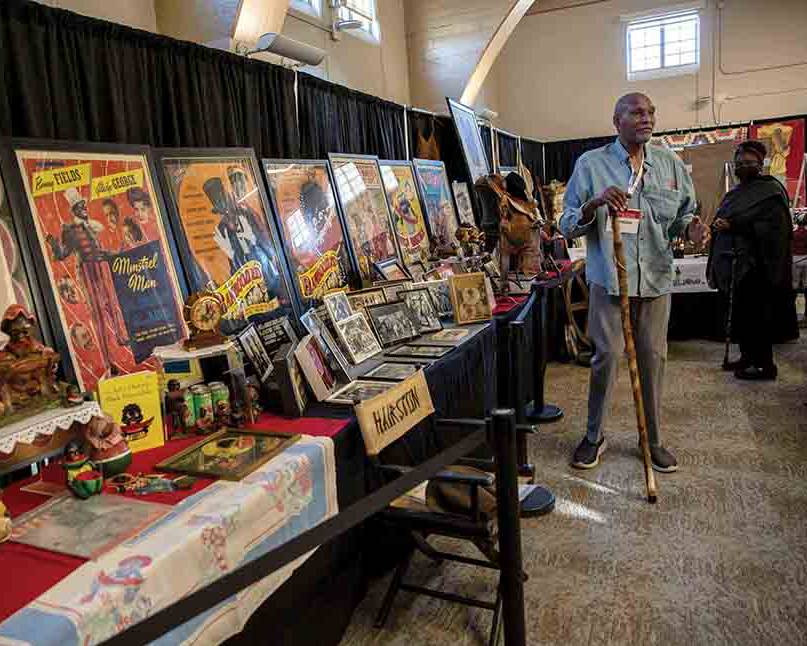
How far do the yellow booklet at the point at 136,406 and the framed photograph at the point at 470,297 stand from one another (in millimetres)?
1578

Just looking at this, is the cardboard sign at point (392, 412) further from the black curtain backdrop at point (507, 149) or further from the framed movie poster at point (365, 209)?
the black curtain backdrop at point (507, 149)

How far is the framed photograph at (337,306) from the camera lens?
84.4 inches

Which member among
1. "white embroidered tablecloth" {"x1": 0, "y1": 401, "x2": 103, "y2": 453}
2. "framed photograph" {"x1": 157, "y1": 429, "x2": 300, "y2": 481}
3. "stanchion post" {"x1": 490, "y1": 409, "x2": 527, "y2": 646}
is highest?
"white embroidered tablecloth" {"x1": 0, "y1": 401, "x2": 103, "y2": 453}

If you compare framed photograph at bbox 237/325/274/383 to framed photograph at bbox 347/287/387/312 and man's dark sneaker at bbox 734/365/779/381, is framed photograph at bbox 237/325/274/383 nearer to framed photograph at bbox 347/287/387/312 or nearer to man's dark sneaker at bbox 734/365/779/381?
framed photograph at bbox 347/287/387/312

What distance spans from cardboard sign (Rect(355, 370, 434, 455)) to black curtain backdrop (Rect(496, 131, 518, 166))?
20.8 ft

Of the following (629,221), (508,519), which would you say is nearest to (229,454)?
(508,519)

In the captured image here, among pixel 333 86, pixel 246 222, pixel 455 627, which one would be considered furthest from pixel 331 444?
pixel 333 86

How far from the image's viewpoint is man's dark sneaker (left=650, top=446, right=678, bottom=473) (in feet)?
9.61

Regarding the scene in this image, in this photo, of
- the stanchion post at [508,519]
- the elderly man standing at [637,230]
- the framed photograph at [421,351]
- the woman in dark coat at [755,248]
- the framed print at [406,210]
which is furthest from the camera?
the woman in dark coat at [755,248]

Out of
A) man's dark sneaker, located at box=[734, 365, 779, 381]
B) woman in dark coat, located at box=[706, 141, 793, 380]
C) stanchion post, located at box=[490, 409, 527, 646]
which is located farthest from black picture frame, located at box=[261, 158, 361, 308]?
man's dark sneaker, located at box=[734, 365, 779, 381]

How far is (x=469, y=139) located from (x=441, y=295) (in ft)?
8.56

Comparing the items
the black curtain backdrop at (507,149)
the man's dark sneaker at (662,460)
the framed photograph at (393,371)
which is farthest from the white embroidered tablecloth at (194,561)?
the black curtain backdrop at (507,149)

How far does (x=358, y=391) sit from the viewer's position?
6.23 feet

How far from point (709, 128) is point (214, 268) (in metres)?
10.1
